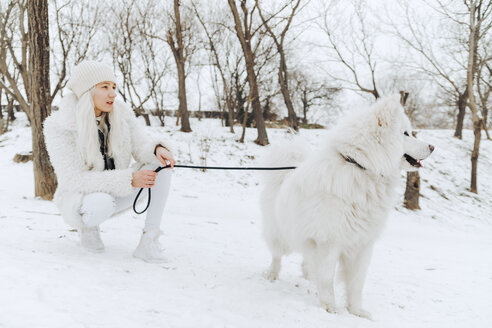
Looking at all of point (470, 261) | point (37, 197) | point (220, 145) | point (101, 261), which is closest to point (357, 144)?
point (101, 261)

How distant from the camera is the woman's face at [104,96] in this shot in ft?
8.37

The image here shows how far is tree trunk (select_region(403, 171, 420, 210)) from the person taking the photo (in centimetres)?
895

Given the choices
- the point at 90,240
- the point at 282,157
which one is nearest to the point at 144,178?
the point at 90,240

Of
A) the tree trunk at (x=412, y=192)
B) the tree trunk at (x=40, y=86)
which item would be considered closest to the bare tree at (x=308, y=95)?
the tree trunk at (x=412, y=192)

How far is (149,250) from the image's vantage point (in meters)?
2.72

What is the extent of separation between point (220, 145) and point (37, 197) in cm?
684

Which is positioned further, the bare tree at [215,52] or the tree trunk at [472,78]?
the bare tree at [215,52]

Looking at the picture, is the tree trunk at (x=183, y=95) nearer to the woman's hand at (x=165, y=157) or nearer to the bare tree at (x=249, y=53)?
the bare tree at (x=249, y=53)

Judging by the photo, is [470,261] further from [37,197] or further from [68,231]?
[37,197]

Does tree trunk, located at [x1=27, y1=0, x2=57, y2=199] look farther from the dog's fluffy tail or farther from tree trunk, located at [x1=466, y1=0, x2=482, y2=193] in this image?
tree trunk, located at [x1=466, y1=0, x2=482, y2=193]

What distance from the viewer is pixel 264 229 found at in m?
3.05

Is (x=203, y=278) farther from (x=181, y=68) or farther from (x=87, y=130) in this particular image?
(x=181, y=68)

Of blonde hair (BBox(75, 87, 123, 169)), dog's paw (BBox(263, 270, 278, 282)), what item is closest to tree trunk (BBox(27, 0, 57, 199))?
blonde hair (BBox(75, 87, 123, 169))

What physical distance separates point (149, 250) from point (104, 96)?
126cm
